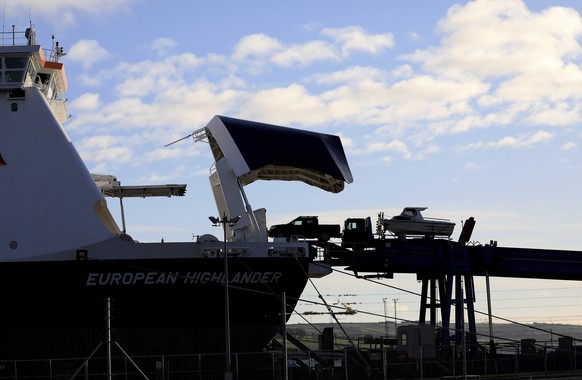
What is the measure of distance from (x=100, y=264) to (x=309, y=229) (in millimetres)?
12878

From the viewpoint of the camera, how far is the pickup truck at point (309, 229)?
189 feet

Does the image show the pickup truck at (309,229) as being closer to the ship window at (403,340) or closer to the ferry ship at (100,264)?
the ferry ship at (100,264)

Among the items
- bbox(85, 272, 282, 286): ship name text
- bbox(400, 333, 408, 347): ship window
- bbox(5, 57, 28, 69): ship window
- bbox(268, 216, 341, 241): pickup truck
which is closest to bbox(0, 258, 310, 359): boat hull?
bbox(85, 272, 282, 286): ship name text

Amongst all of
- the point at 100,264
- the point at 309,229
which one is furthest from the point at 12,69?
the point at 309,229

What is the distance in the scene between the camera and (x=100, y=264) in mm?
50344

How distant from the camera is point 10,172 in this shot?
169ft

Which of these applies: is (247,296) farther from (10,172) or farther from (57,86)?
(57,86)

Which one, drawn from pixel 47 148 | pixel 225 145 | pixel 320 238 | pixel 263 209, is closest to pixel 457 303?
pixel 320 238

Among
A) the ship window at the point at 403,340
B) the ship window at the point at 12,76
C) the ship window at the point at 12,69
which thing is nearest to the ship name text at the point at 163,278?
the ship window at the point at 12,76

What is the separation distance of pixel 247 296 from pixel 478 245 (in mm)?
17273

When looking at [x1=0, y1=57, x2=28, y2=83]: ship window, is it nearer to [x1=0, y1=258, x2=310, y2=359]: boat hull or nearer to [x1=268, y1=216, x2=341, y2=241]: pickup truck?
[x1=0, y1=258, x2=310, y2=359]: boat hull

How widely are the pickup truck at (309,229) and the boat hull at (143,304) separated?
200 inches

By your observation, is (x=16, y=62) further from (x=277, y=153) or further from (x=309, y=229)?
(x=309, y=229)

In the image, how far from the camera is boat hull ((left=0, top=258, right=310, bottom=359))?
162ft
